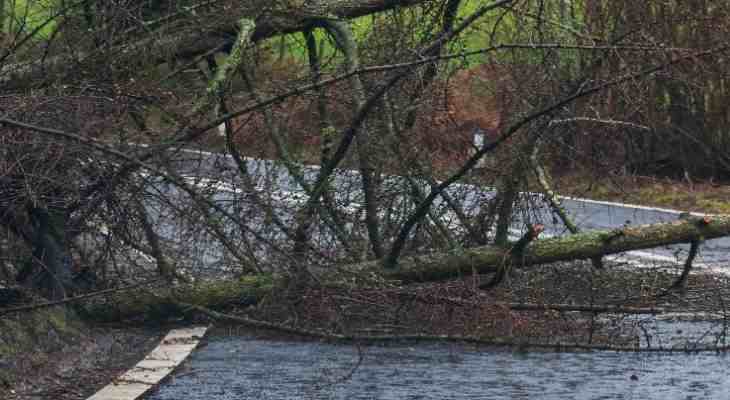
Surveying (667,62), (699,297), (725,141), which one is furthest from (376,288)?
(725,141)

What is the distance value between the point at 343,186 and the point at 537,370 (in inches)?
72.7

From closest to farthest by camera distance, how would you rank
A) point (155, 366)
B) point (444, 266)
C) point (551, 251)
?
1. point (155, 366)
2. point (444, 266)
3. point (551, 251)

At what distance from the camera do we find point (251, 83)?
10.1 metres

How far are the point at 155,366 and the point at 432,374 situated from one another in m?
1.24

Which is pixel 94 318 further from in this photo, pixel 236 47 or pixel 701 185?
pixel 701 185

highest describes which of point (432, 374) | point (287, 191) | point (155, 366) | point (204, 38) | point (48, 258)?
point (204, 38)

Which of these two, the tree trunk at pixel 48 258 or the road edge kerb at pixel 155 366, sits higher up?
the tree trunk at pixel 48 258

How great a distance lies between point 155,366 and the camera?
25.8 ft

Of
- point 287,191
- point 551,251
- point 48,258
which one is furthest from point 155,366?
point 551,251

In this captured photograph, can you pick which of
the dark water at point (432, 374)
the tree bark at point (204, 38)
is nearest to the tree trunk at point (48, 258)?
the dark water at point (432, 374)

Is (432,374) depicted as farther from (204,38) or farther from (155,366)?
(204,38)

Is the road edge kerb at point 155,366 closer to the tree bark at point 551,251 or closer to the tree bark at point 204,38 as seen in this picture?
the tree bark at point 551,251

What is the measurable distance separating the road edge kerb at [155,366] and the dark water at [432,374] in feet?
0.24

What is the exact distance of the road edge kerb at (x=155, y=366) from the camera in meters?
7.23
